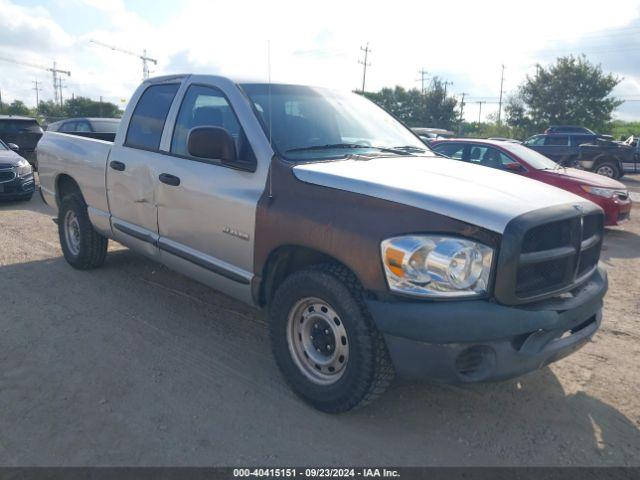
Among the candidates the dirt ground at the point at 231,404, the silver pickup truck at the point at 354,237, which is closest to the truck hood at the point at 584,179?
the dirt ground at the point at 231,404

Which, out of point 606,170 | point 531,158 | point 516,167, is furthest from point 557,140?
point 516,167

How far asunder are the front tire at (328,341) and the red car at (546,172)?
5207 mm

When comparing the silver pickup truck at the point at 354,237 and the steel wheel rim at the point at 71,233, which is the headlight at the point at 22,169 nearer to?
the steel wheel rim at the point at 71,233

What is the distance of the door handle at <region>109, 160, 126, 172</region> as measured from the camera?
474 cm

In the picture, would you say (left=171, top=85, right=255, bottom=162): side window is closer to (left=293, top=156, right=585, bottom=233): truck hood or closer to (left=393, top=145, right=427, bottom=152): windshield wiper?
(left=293, top=156, right=585, bottom=233): truck hood

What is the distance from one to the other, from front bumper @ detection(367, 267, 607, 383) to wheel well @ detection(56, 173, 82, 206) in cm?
432

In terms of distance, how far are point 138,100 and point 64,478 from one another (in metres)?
3.37

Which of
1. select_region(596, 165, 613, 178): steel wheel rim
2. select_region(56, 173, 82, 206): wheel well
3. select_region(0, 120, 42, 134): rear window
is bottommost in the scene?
select_region(596, 165, 613, 178): steel wheel rim

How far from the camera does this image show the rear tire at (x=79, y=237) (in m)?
5.66

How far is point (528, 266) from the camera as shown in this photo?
8.91 ft

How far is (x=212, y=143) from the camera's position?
343 cm

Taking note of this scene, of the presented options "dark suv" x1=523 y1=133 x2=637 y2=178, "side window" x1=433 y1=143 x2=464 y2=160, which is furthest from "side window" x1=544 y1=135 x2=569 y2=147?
"side window" x1=433 y1=143 x2=464 y2=160

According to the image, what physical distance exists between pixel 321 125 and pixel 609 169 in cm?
1807

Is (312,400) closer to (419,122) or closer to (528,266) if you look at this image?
(528,266)
